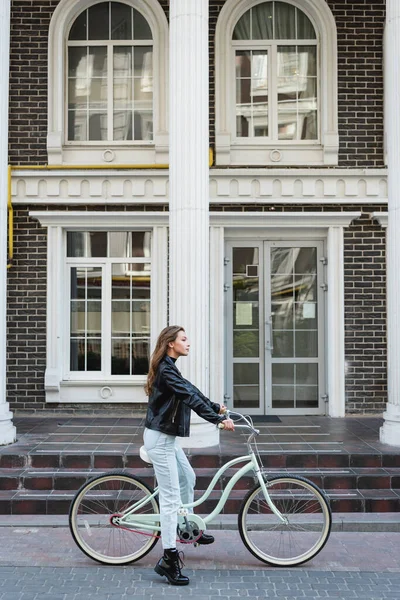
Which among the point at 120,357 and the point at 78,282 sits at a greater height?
the point at 78,282

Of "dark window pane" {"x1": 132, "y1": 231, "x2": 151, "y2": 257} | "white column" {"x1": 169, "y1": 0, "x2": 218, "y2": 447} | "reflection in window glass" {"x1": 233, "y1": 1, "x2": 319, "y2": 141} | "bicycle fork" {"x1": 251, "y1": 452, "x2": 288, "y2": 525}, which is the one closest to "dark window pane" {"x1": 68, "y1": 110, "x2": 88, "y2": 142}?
"dark window pane" {"x1": 132, "y1": 231, "x2": 151, "y2": 257}

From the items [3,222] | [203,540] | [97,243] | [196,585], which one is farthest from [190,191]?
[196,585]

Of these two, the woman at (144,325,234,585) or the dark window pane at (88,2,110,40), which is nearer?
the woman at (144,325,234,585)

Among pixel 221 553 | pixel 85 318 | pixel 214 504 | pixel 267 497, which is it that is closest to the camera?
pixel 267 497

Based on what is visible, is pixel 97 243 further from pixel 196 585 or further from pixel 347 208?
pixel 196 585

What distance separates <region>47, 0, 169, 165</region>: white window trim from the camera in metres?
10.1

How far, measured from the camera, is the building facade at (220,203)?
32.8 feet

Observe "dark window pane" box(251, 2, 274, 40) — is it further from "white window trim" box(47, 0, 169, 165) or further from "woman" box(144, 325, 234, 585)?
"woman" box(144, 325, 234, 585)

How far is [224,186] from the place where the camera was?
32.7 feet

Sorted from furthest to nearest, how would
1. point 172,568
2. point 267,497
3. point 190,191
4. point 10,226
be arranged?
point 10,226
point 190,191
point 267,497
point 172,568

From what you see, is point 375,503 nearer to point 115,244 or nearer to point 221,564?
point 221,564

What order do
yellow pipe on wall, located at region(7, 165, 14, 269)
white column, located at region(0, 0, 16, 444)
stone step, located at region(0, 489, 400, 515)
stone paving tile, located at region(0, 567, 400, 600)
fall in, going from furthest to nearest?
yellow pipe on wall, located at region(7, 165, 14, 269) < white column, located at region(0, 0, 16, 444) < stone step, located at region(0, 489, 400, 515) < stone paving tile, located at region(0, 567, 400, 600)

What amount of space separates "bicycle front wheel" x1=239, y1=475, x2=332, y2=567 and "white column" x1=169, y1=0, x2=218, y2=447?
237cm

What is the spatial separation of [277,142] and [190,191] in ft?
9.95
